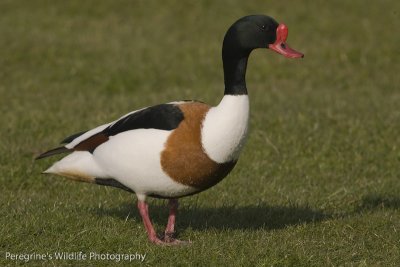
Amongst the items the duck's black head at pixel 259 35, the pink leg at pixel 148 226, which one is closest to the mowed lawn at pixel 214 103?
the pink leg at pixel 148 226

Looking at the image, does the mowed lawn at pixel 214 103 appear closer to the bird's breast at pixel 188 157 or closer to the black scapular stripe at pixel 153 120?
the bird's breast at pixel 188 157

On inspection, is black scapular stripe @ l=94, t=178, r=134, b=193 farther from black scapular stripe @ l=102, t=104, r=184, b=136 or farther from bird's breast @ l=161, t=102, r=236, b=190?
bird's breast @ l=161, t=102, r=236, b=190

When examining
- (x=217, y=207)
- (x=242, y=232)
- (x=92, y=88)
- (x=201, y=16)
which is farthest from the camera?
(x=201, y=16)

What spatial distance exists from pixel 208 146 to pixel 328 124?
205 inches

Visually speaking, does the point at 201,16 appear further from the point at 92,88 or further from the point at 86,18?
the point at 92,88

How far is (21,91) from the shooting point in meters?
14.0

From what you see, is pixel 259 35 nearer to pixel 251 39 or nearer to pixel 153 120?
pixel 251 39

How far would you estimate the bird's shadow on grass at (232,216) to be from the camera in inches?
311

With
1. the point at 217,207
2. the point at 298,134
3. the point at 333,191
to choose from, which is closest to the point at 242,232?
the point at 217,207

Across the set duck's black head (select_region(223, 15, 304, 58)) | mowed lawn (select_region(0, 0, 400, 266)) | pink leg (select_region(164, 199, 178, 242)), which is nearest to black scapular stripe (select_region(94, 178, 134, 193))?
mowed lawn (select_region(0, 0, 400, 266))

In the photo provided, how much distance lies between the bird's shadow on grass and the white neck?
1215 mm

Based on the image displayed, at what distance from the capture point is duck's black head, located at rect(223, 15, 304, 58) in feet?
22.3

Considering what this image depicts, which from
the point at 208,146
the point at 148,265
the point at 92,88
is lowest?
the point at 92,88

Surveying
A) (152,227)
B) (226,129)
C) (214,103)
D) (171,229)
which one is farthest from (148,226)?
(214,103)
